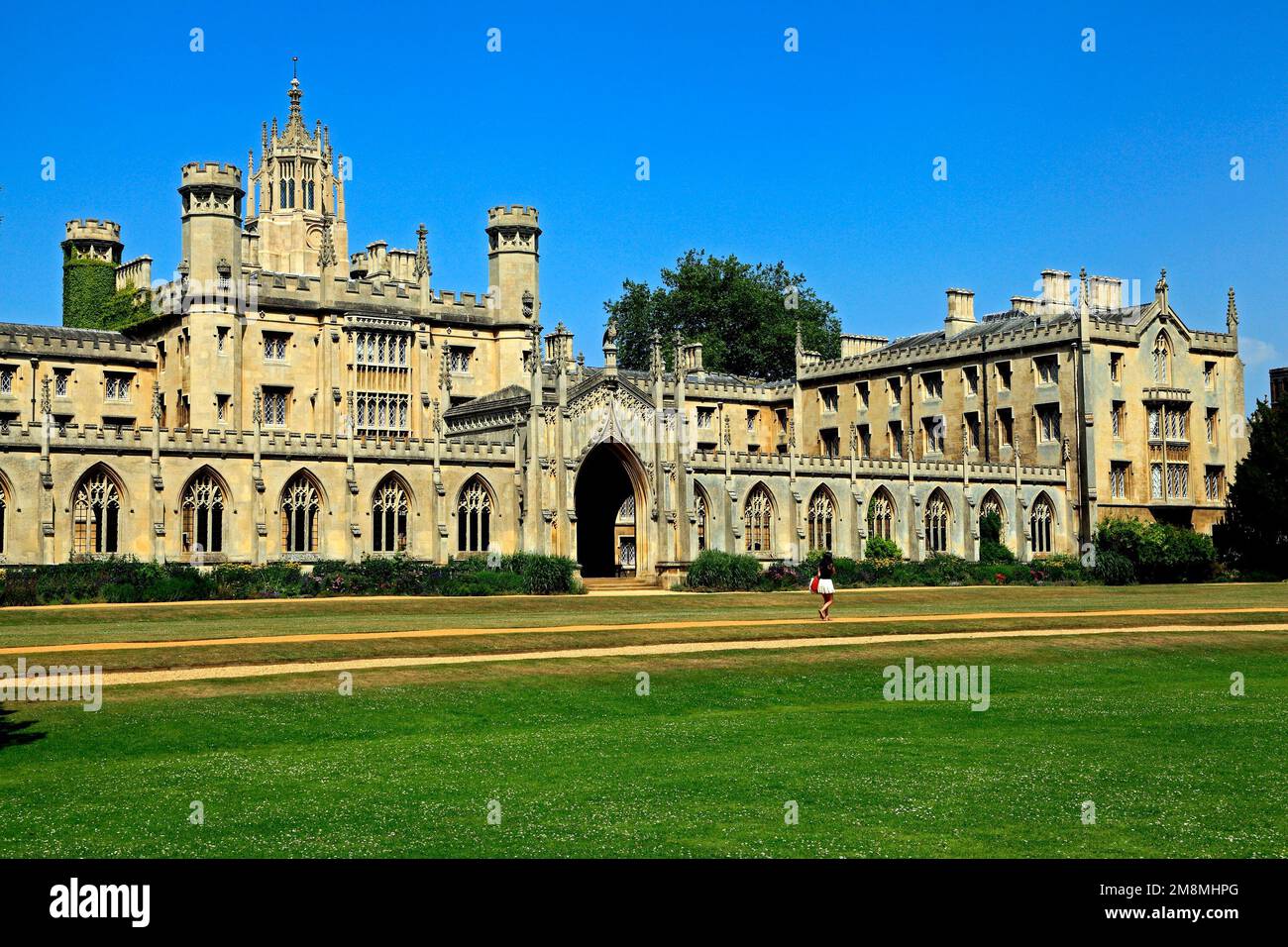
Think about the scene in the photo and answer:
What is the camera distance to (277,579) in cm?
4403

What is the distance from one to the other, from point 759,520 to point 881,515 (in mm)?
6201

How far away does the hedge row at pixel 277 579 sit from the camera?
40.0 meters

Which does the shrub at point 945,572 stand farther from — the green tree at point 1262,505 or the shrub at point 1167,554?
the green tree at point 1262,505

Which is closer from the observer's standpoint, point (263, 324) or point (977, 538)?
point (263, 324)

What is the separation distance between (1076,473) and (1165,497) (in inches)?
190

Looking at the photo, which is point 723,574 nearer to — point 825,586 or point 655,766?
point 825,586

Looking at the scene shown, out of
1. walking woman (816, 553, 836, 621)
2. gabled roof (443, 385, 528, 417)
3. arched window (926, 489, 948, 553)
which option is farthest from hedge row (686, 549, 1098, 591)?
walking woman (816, 553, 836, 621)

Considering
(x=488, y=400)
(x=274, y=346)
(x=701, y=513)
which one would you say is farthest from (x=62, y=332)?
(x=701, y=513)

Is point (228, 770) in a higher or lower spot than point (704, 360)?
lower

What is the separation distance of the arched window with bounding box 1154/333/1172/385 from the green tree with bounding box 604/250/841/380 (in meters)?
30.5

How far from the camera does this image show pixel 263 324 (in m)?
58.8
